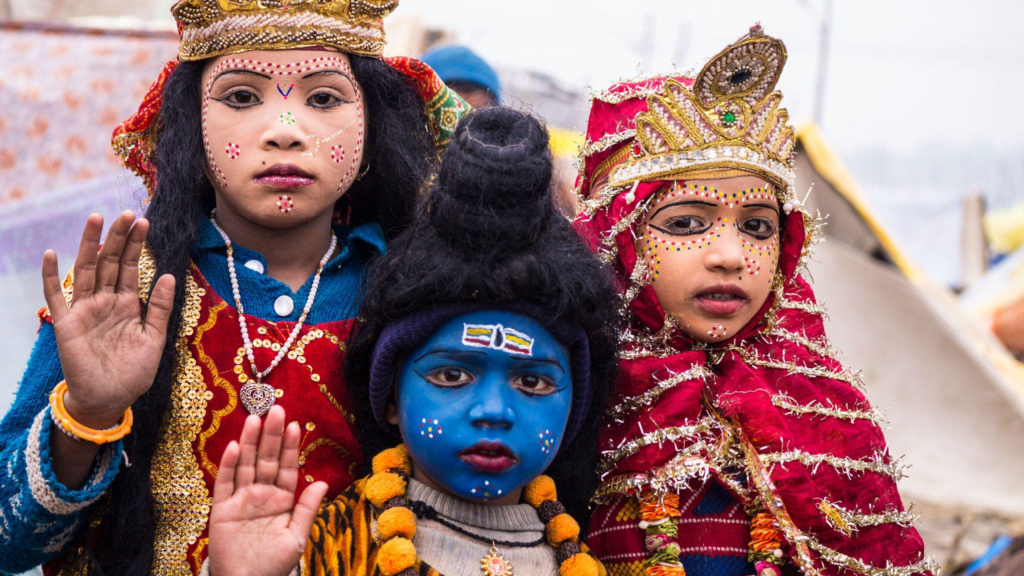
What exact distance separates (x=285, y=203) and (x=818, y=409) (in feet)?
5.24

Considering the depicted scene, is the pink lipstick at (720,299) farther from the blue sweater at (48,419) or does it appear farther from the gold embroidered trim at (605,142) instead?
the blue sweater at (48,419)

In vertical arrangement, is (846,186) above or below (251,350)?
above

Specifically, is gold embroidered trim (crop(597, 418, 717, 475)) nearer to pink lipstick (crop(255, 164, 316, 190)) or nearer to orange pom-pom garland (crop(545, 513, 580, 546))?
orange pom-pom garland (crop(545, 513, 580, 546))

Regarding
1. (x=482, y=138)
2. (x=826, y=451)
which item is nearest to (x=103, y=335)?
(x=482, y=138)

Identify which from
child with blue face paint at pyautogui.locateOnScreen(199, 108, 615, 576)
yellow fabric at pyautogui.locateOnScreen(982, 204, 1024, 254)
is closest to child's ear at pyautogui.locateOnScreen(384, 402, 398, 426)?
child with blue face paint at pyautogui.locateOnScreen(199, 108, 615, 576)

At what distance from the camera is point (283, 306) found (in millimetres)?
Result: 2641

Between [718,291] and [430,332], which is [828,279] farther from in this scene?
[430,332]

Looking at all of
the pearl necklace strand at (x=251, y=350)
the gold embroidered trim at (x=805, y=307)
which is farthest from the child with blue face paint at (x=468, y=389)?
the gold embroidered trim at (x=805, y=307)

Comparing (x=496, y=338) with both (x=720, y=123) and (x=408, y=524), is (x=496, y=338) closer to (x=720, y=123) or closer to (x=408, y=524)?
(x=408, y=524)

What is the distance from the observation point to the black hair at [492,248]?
224cm

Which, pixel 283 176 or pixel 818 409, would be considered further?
pixel 818 409

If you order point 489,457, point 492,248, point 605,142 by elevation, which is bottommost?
point 489,457

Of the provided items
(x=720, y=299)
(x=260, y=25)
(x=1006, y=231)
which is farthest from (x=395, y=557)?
(x=1006, y=231)

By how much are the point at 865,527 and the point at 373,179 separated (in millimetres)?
1755
